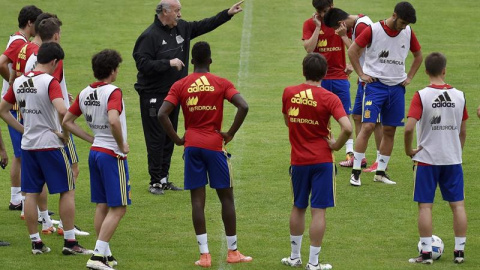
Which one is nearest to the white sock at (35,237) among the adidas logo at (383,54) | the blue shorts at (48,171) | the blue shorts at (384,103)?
the blue shorts at (48,171)

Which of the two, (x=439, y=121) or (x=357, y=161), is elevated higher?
(x=439, y=121)

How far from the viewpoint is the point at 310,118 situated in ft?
32.2

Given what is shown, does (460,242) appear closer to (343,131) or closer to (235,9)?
(343,131)

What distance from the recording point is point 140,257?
1058 centimetres

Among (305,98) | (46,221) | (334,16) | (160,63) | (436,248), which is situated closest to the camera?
(305,98)

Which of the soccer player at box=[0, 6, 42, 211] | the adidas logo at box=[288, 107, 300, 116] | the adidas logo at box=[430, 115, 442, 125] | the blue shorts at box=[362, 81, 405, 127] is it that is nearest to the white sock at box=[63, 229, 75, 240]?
the soccer player at box=[0, 6, 42, 211]

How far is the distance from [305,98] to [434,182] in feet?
5.59

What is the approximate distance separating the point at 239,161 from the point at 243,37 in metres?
11.6

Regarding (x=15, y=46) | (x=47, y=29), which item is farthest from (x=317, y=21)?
(x=47, y=29)

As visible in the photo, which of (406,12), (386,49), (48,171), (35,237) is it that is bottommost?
(35,237)

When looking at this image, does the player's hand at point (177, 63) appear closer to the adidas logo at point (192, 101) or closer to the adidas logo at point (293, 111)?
the adidas logo at point (192, 101)

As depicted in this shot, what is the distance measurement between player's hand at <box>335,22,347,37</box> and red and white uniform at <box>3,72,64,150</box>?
5.44m

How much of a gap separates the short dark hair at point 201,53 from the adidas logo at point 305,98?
3.48ft

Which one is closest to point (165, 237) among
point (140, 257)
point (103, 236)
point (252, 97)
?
A: point (140, 257)
